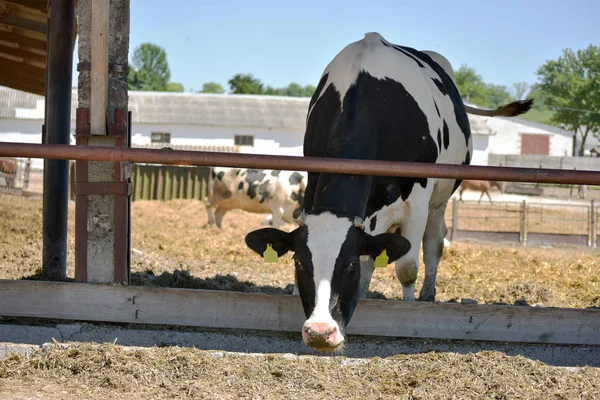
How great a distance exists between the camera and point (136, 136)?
49250 mm

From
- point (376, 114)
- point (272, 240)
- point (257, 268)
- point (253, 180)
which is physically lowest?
point (257, 268)

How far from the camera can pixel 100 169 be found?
20.1 ft

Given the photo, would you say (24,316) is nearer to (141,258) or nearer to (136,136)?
(141,258)

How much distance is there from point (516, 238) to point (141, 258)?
1101 centimetres

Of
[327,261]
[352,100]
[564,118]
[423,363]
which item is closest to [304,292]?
[327,261]

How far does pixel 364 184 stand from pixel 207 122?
1758 inches

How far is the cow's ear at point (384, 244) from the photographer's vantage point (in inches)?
221

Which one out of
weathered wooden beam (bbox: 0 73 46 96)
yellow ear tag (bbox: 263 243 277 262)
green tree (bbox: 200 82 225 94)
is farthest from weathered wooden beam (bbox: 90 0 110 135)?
green tree (bbox: 200 82 225 94)

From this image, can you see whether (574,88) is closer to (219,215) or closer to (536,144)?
(536,144)

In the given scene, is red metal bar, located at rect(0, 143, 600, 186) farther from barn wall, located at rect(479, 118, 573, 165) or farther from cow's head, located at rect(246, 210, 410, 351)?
barn wall, located at rect(479, 118, 573, 165)

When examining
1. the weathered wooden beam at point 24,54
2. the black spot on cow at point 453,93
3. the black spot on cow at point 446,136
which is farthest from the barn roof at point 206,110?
the black spot on cow at point 446,136

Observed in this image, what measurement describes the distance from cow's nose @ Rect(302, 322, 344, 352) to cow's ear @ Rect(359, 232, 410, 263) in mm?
849

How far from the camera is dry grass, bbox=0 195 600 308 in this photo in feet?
28.2

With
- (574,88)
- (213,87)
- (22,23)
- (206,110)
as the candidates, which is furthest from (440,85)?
(213,87)
